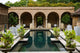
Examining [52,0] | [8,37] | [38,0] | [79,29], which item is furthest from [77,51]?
[38,0]

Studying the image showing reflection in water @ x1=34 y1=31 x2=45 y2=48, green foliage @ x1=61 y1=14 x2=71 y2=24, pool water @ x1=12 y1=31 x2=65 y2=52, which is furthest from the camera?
green foliage @ x1=61 y1=14 x2=71 y2=24

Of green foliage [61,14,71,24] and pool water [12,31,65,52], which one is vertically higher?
green foliage [61,14,71,24]

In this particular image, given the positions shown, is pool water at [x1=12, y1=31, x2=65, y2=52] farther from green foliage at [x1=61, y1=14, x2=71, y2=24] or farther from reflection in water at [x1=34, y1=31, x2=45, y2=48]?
green foliage at [x1=61, y1=14, x2=71, y2=24]

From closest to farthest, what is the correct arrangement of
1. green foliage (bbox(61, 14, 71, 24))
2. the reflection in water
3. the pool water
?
the pool water < the reflection in water < green foliage (bbox(61, 14, 71, 24))

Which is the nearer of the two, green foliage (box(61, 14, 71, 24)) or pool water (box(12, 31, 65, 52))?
pool water (box(12, 31, 65, 52))

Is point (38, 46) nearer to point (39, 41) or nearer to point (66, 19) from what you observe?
point (39, 41)

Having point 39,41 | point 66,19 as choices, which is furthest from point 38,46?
point 66,19

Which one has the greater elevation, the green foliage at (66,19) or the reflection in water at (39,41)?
the green foliage at (66,19)

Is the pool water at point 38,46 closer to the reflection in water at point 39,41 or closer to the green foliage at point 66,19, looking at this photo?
the reflection in water at point 39,41

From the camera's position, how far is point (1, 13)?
21250mm

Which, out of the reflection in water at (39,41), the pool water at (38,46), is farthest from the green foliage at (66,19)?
the pool water at (38,46)

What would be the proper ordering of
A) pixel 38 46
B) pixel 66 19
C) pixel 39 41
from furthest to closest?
pixel 66 19 < pixel 39 41 < pixel 38 46

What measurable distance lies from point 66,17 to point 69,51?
23.5 meters

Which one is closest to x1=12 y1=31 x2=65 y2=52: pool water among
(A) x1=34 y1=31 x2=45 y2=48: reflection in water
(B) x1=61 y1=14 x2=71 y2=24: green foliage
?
(A) x1=34 y1=31 x2=45 y2=48: reflection in water
